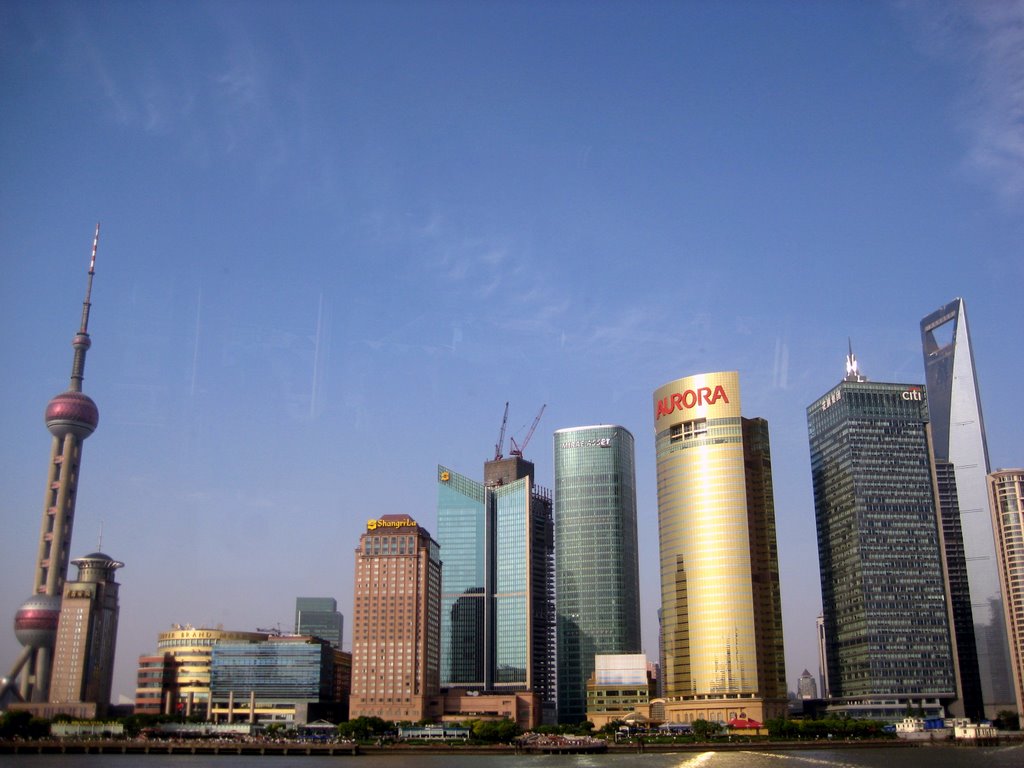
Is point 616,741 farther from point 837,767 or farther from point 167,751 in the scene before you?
point 167,751

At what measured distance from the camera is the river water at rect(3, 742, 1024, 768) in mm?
130375

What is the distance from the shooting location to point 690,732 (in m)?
189

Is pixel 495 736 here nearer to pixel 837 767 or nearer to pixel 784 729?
pixel 784 729

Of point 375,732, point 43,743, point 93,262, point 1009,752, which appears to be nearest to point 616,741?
point 375,732

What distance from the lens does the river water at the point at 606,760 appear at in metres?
130

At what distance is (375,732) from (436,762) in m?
55.5

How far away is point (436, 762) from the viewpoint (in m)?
148

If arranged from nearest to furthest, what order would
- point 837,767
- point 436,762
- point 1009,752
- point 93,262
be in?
point 93,262 < point 837,767 < point 436,762 < point 1009,752

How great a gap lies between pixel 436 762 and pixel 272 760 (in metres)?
33.8

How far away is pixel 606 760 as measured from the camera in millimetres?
Answer: 147625

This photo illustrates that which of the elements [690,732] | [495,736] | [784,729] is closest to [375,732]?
[495,736]

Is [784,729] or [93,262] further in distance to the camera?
[784,729]

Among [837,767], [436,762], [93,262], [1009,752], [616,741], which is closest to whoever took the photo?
→ [93,262]

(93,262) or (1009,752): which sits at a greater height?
(93,262)
